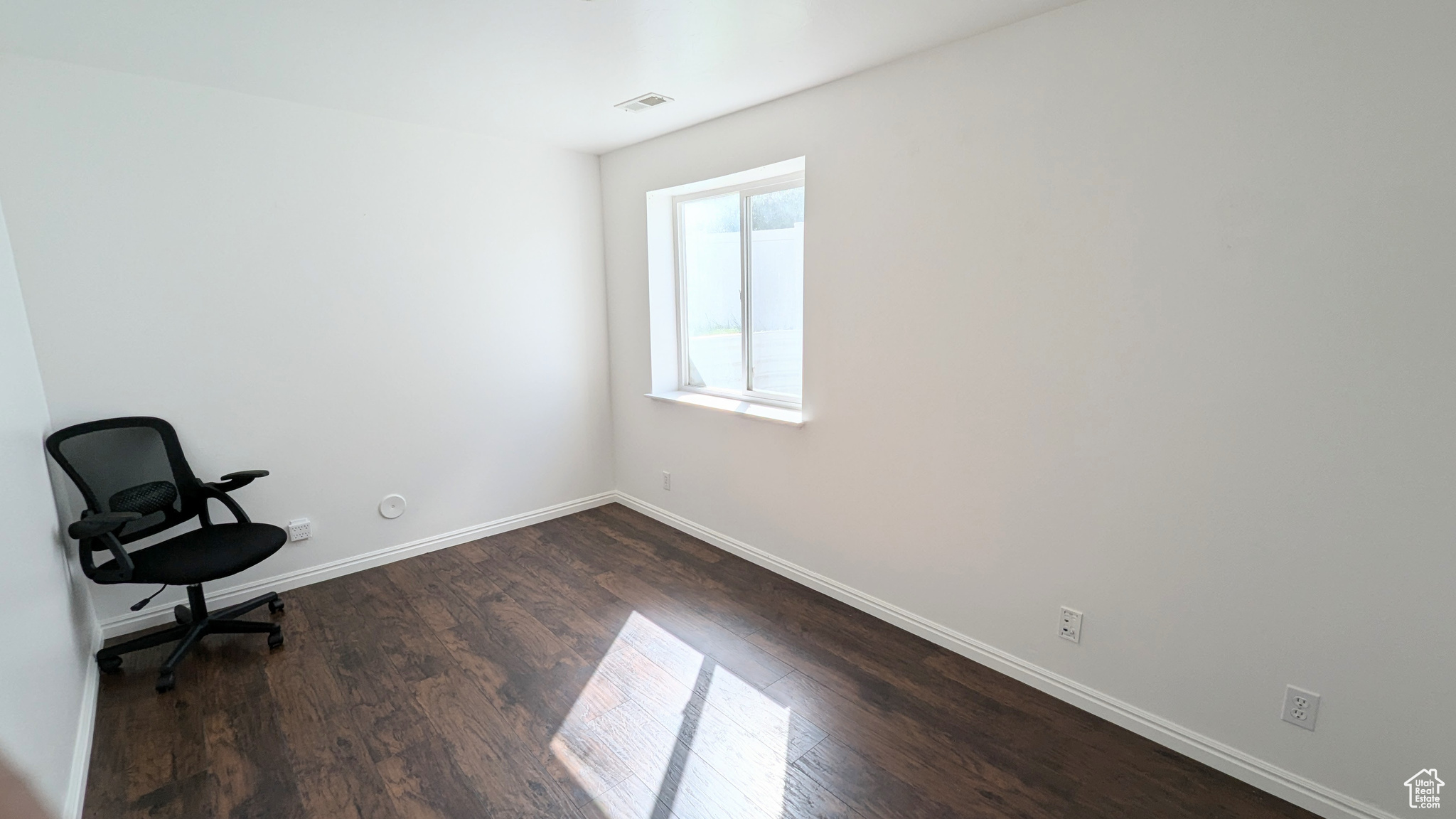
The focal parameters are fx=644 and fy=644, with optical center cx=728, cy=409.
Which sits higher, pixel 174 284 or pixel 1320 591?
pixel 174 284

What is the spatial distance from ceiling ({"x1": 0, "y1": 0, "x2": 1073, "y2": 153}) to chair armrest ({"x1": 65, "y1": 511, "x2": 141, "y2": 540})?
Result: 1.69 meters

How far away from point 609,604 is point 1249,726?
247cm

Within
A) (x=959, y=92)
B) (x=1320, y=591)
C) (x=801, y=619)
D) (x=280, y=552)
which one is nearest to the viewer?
(x=1320, y=591)

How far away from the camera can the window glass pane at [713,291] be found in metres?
3.77

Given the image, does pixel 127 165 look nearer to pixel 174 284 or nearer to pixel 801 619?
pixel 174 284

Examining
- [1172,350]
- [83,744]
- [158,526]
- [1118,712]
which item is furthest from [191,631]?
[1172,350]

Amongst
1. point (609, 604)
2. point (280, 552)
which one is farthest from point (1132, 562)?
point (280, 552)

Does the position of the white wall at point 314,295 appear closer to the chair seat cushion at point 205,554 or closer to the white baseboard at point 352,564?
the white baseboard at point 352,564

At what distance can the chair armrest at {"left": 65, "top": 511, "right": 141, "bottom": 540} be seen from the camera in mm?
2289

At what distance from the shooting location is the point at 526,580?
3389 mm

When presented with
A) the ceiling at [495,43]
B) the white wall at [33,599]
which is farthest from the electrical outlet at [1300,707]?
the white wall at [33,599]

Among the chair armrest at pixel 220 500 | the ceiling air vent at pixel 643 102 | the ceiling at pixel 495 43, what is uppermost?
the ceiling at pixel 495 43

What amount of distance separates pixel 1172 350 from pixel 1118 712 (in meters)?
1.25

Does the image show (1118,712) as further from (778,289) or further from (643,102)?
(643,102)
